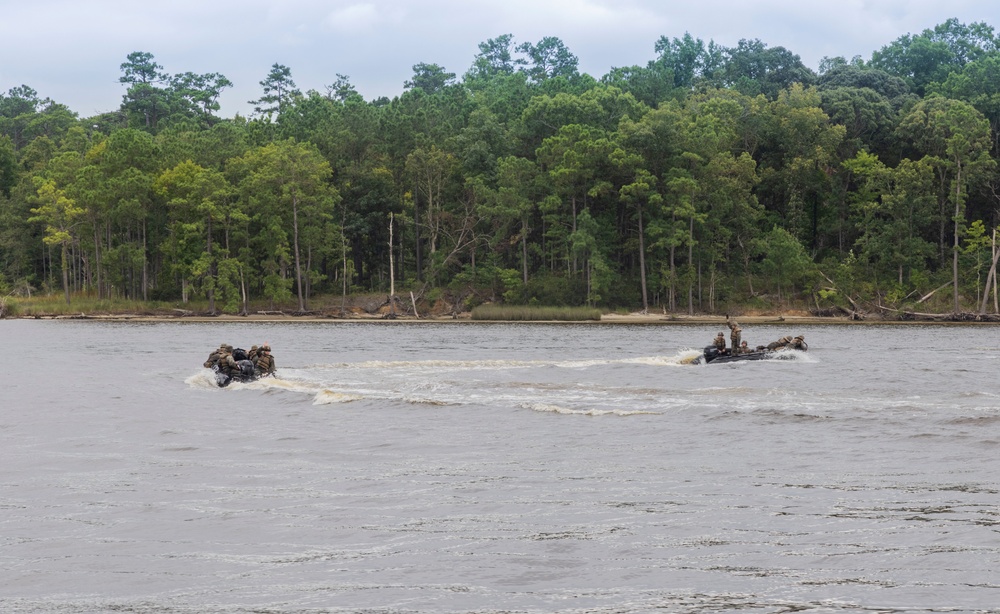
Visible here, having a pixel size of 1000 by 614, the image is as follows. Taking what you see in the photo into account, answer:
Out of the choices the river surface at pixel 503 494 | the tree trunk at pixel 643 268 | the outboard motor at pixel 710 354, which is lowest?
the river surface at pixel 503 494

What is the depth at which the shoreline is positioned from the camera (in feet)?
263

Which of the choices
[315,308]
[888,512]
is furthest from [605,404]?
[315,308]

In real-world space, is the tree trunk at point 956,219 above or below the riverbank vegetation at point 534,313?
above

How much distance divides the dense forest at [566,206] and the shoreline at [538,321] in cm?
257

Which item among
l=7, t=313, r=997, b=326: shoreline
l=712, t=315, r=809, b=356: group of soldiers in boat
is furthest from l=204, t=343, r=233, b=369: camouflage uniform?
l=7, t=313, r=997, b=326: shoreline

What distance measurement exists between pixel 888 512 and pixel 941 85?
336 ft

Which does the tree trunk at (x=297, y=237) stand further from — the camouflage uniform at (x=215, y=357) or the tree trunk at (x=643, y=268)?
the camouflage uniform at (x=215, y=357)

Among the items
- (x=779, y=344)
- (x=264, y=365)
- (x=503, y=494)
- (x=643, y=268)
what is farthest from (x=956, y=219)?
(x=503, y=494)

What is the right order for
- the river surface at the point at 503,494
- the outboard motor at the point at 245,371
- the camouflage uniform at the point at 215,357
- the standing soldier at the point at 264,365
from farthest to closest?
the standing soldier at the point at 264,365 → the camouflage uniform at the point at 215,357 → the outboard motor at the point at 245,371 → the river surface at the point at 503,494

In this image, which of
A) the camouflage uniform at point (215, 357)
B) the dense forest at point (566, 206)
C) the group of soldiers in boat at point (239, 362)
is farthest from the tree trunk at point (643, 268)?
the camouflage uniform at point (215, 357)

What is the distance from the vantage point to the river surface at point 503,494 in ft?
40.8

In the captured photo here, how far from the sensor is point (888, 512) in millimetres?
15930

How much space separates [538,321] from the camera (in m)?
83.1

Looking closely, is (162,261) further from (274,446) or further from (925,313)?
(274,446)
